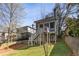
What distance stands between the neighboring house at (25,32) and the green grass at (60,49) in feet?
1.29

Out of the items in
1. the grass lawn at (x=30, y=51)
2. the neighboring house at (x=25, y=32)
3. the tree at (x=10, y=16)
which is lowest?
the grass lawn at (x=30, y=51)

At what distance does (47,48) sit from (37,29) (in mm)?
308

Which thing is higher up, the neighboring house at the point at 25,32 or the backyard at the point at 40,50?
the neighboring house at the point at 25,32

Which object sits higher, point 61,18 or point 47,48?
point 61,18

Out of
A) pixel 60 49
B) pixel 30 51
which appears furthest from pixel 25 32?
pixel 60 49

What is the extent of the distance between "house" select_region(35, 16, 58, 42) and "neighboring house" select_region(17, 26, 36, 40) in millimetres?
94

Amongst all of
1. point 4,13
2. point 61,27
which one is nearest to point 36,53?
point 61,27

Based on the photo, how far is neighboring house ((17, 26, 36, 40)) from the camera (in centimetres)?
265

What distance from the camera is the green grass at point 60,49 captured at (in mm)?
2614

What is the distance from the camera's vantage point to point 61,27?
264 cm

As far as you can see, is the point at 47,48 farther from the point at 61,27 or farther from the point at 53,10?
the point at 53,10

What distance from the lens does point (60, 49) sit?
2621 millimetres

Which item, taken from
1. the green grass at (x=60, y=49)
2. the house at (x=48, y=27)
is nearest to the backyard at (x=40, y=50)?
the green grass at (x=60, y=49)

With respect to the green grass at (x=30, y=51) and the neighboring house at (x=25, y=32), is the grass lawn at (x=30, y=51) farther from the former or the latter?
the neighboring house at (x=25, y=32)
